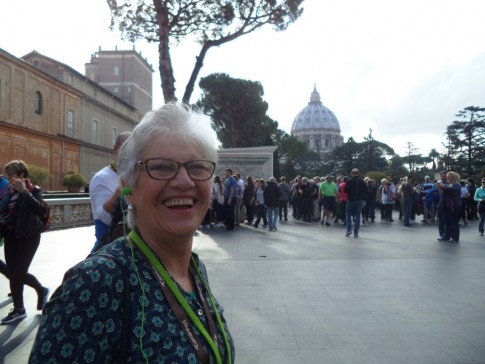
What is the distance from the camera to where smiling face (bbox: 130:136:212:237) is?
5.35 ft

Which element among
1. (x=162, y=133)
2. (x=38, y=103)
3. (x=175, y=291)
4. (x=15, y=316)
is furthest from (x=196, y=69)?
(x=38, y=103)

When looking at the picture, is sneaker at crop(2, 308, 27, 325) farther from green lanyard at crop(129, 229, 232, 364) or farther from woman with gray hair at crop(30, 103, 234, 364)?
green lanyard at crop(129, 229, 232, 364)

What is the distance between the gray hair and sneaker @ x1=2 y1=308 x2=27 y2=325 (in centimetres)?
373

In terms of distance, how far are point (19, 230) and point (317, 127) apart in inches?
5435

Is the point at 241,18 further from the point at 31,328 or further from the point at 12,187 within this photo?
the point at 31,328

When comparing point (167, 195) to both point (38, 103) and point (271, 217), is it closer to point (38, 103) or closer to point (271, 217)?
point (271, 217)

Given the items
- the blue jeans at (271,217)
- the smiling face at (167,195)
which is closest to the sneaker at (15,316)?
the smiling face at (167,195)

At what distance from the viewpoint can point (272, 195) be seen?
1376cm

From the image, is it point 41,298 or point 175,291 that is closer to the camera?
point 175,291

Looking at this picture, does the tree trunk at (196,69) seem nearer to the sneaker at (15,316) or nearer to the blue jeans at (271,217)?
the blue jeans at (271,217)

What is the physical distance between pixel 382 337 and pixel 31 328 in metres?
3.42

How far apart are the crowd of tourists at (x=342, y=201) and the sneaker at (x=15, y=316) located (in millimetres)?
8690

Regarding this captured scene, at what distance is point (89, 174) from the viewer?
42031mm

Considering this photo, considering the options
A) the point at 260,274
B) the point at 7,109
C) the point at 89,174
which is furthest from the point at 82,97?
the point at 260,274
